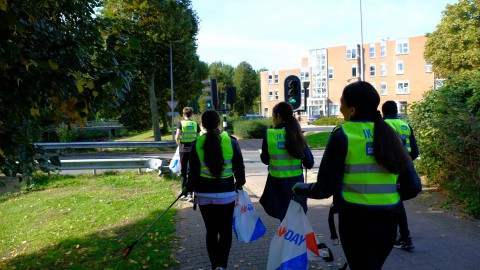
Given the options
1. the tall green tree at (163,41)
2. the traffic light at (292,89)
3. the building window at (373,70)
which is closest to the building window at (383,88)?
the building window at (373,70)

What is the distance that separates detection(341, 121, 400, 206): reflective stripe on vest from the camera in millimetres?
2584

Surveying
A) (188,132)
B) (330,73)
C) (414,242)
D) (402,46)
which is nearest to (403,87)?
(402,46)

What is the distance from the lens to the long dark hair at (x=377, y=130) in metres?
2.55

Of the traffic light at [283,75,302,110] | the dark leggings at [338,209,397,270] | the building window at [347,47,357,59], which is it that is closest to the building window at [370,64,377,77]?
the building window at [347,47,357,59]

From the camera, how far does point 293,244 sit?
11.2 ft

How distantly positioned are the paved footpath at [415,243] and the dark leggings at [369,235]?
2.07m

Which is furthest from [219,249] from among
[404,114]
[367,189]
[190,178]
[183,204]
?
[404,114]

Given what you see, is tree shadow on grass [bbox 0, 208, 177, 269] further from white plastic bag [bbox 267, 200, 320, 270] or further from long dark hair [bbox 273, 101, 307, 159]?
long dark hair [bbox 273, 101, 307, 159]

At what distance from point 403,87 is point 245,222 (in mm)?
59249

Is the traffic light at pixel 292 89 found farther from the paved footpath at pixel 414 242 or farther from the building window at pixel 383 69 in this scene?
the building window at pixel 383 69

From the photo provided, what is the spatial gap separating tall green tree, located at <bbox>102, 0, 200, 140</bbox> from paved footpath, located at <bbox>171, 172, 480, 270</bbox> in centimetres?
1717

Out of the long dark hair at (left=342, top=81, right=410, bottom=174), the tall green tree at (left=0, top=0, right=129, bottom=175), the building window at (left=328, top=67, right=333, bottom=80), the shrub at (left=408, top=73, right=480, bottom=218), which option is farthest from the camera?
the building window at (left=328, top=67, right=333, bottom=80)

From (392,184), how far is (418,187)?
0.83 ft

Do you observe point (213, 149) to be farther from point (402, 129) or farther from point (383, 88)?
point (383, 88)
